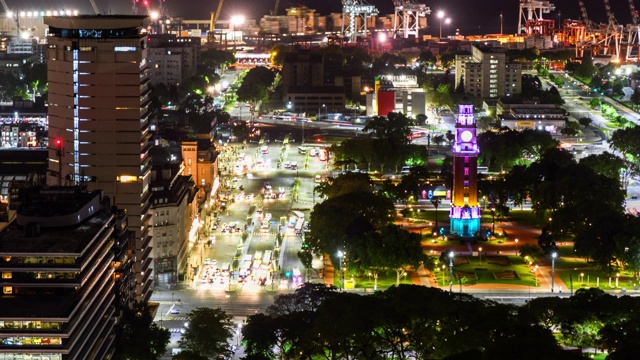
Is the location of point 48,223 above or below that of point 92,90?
below

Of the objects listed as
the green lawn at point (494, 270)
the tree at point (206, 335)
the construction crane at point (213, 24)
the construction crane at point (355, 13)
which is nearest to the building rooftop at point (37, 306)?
the tree at point (206, 335)

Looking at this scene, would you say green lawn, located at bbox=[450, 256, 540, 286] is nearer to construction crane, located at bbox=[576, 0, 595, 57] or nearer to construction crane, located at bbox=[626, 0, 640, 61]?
construction crane, located at bbox=[626, 0, 640, 61]

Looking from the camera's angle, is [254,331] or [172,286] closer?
[254,331]

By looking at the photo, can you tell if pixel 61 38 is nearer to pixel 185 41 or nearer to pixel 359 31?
pixel 185 41

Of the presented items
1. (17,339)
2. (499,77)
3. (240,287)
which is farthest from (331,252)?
(499,77)

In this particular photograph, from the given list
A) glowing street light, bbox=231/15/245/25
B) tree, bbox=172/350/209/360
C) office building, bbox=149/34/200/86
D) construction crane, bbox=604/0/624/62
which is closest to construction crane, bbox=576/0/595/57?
construction crane, bbox=604/0/624/62

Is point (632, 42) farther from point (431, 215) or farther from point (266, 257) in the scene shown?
point (266, 257)
